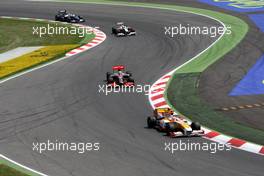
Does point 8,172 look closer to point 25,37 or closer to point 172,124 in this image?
point 172,124

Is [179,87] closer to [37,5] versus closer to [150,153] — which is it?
[150,153]

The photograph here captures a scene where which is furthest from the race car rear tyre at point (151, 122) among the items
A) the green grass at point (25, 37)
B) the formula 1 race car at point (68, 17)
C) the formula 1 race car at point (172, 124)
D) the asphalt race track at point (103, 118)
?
the formula 1 race car at point (68, 17)

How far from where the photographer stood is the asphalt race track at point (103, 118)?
1788 centimetres

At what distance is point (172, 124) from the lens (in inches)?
813

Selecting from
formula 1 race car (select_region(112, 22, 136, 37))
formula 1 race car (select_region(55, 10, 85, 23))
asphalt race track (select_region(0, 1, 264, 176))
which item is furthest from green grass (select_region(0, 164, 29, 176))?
formula 1 race car (select_region(55, 10, 85, 23))

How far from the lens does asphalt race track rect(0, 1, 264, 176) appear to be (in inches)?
704

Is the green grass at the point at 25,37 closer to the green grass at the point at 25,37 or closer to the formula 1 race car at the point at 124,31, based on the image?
the green grass at the point at 25,37

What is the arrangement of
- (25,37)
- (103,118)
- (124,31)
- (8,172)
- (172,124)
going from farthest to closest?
(25,37)
(124,31)
(103,118)
(172,124)
(8,172)

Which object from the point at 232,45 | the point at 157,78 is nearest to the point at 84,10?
the point at 232,45

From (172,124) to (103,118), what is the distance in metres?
3.39

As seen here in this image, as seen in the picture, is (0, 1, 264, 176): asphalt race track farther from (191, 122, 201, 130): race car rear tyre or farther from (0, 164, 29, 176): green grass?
(0, 164, 29, 176): green grass

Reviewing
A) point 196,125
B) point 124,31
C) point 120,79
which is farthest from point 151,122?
point 124,31

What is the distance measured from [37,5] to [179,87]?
30818 millimetres

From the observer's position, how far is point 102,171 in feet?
57.6
